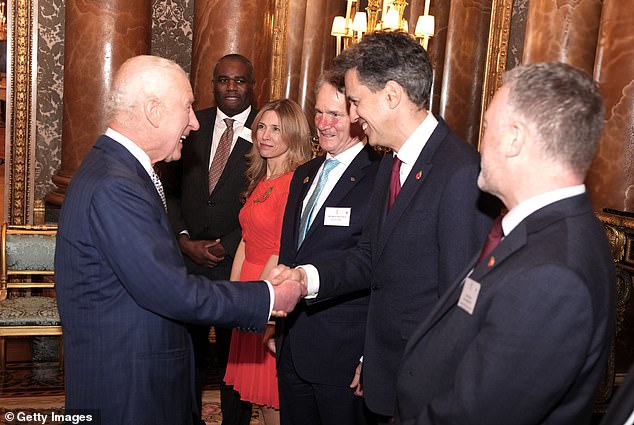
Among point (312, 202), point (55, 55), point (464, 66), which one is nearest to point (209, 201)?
point (312, 202)

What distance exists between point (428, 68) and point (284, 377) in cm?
145

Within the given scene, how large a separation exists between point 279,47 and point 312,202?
7659 millimetres

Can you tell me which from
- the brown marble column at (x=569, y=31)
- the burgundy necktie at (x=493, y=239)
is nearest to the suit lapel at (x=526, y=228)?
the burgundy necktie at (x=493, y=239)

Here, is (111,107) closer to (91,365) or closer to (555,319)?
(91,365)

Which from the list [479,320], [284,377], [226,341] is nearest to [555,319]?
[479,320]

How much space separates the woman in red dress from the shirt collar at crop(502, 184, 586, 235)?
196cm

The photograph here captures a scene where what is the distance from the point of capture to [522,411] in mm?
1526

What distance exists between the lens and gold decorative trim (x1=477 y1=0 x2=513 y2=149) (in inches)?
326

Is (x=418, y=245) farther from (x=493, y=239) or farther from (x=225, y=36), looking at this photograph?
(x=225, y=36)

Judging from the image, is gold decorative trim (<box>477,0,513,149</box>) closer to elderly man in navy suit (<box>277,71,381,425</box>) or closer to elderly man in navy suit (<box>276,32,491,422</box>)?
elderly man in navy suit (<box>277,71,381,425</box>)

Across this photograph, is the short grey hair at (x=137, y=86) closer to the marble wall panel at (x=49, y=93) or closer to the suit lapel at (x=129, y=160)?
the suit lapel at (x=129, y=160)

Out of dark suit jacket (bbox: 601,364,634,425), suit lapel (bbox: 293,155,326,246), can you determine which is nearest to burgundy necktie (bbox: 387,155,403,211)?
suit lapel (bbox: 293,155,326,246)

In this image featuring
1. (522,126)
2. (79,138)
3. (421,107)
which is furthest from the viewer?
(79,138)

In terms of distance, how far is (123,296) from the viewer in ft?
7.14
